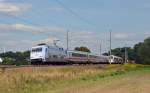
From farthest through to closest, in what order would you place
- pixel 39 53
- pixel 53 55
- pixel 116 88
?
pixel 53 55 < pixel 39 53 < pixel 116 88

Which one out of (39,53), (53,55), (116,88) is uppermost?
(39,53)

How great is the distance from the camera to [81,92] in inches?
861

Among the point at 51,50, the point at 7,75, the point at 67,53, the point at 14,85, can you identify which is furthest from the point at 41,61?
the point at 14,85

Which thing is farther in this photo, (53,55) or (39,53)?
(53,55)

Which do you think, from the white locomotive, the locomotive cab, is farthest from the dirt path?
the white locomotive

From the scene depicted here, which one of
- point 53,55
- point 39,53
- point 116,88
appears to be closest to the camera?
point 116,88

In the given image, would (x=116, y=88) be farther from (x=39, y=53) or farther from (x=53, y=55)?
(x=53, y=55)

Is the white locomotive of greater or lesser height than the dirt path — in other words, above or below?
above

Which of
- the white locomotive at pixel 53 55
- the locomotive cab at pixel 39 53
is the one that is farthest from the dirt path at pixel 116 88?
the white locomotive at pixel 53 55

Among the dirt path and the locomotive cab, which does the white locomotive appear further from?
the dirt path

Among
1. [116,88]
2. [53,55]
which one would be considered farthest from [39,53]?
[116,88]

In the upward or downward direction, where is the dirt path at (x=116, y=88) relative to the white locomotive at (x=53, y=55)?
downward

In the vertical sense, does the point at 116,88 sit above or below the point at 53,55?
below

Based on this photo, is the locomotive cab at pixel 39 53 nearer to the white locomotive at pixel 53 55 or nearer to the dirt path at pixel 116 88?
the white locomotive at pixel 53 55
